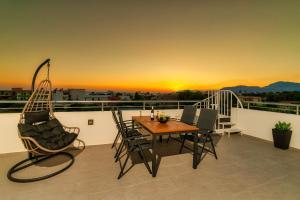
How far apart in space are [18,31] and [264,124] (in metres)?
7.62

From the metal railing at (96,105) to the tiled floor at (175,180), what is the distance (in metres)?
1.18

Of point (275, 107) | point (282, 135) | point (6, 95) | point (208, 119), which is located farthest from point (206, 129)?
point (6, 95)

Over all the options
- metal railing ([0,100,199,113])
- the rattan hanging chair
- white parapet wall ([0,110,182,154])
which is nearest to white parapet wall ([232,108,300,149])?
metal railing ([0,100,199,113])

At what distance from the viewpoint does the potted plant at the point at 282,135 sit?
158 inches

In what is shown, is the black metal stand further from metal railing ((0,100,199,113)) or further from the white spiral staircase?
the white spiral staircase

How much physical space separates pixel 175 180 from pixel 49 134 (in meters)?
2.56

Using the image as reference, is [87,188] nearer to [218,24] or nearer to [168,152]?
[168,152]

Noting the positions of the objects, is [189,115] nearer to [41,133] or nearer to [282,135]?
[282,135]

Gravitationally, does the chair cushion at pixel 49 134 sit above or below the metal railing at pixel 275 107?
below

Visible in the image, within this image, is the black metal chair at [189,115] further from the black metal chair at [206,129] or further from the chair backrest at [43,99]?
the chair backrest at [43,99]

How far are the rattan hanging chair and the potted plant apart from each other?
4.70m

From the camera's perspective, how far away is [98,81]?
7.29m

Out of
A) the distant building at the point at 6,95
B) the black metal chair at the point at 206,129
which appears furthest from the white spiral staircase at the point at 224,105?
the distant building at the point at 6,95

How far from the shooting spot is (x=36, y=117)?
3391 millimetres
